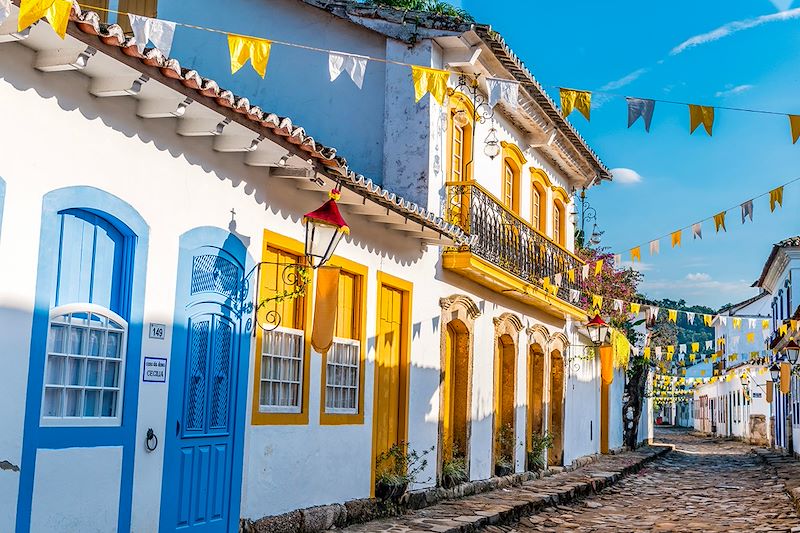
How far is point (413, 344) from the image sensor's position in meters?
13.4

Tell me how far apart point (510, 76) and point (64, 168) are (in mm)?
10285

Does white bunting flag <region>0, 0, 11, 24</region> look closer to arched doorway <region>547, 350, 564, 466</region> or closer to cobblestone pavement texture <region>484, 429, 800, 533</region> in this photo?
cobblestone pavement texture <region>484, 429, 800, 533</region>

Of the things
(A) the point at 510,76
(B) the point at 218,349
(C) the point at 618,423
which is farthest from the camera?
(C) the point at 618,423

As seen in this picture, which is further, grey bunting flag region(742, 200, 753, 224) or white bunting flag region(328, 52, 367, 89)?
grey bunting flag region(742, 200, 753, 224)

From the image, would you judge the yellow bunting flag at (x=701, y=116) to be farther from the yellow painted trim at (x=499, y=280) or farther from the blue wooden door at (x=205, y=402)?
the yellow painted trim at (x=499, y=280)

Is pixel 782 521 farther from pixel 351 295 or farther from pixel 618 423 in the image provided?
pixel 618 423

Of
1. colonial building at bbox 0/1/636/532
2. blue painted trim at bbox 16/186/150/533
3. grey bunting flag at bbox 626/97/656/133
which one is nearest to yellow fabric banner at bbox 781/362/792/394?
colonial building at bbox 0/1/636/532

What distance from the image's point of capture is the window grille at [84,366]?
23.0 ft

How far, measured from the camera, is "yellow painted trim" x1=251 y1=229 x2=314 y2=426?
31.4ft

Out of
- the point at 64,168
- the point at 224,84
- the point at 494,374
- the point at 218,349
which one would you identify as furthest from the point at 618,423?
the point at 64,168

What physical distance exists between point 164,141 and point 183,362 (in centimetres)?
190

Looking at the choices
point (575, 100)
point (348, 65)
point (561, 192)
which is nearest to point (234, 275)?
point (348, 65)

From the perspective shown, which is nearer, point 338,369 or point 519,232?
point 338,369

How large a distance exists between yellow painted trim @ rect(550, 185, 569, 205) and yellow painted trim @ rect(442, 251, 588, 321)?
2.59 m
